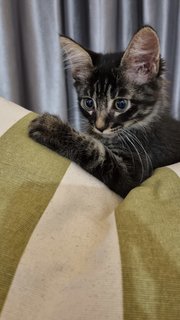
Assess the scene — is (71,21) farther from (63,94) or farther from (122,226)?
(122,226)

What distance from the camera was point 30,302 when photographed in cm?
63

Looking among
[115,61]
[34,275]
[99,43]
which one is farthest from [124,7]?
[34,275]

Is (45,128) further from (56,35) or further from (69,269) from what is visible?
(56,35)

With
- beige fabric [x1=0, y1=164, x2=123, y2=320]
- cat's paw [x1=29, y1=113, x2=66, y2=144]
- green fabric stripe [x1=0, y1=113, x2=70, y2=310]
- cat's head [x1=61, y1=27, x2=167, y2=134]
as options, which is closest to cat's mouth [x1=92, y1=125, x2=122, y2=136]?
cat's head [x1=61, y1=27, x2=167, y2=134]

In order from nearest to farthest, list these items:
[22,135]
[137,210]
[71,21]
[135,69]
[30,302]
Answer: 1. [30,302]
2. [137,210]
3. [22,135]
4. [135,69]
5. [71,21]

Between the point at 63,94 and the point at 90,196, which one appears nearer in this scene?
the point at 90,196

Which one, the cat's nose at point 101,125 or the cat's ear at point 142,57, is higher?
the cat's ear at point 142,57

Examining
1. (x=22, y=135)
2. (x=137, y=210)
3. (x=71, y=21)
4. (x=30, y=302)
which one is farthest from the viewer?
(x=71, y=21)

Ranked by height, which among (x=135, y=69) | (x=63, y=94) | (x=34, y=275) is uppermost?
(x=135, y=69)

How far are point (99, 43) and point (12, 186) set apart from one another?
0.88 m

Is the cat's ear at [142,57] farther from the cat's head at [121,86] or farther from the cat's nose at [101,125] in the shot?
the cat's nose at [101,125]

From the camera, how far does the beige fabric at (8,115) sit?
3.04 ft

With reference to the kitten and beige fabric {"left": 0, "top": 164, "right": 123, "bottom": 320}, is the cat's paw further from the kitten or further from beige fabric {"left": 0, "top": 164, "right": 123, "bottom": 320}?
beige fabric {"left": 0, "top": 164, "right": 123, "bottom": 320}

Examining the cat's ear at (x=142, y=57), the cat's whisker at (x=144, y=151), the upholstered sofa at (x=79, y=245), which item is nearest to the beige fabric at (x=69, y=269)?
the upholstered sofa at (x=79, y=245)
